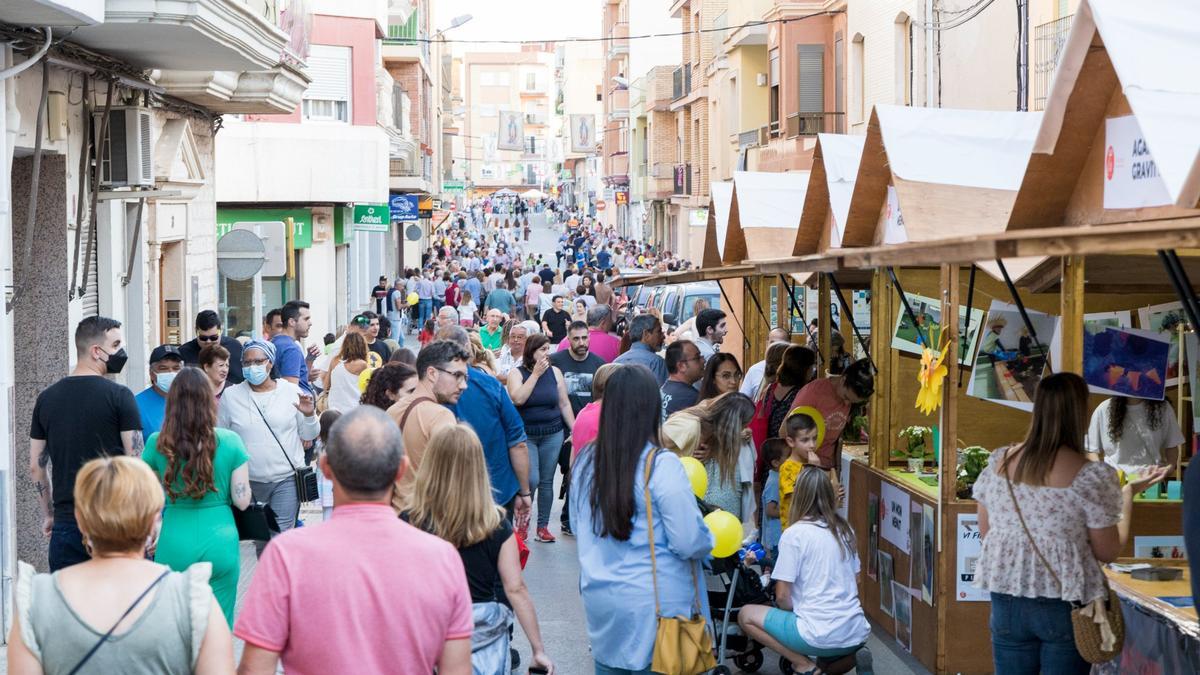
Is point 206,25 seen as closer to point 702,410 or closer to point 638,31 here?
point 702,410

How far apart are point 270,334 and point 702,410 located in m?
5.94

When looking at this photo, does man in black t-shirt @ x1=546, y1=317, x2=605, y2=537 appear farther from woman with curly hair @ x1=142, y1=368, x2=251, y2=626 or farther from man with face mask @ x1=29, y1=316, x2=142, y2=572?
woman with curly hair @ x1=142, y1=368, x2=251, y2=626

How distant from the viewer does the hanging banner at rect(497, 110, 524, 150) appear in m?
141

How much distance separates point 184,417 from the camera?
6.97 meters

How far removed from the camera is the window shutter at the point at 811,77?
3184 centimetres

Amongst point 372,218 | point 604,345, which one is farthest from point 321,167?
point 604,345

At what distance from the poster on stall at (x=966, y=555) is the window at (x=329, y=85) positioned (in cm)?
2463

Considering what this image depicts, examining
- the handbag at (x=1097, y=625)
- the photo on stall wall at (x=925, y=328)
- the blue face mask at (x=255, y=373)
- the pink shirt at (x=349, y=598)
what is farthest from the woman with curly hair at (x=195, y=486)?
the photo on stall wall at (x=925, y=328)

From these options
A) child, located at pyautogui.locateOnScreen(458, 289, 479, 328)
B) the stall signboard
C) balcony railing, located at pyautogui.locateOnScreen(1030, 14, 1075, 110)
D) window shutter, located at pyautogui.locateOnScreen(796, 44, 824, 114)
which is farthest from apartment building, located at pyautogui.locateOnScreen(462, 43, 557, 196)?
the stall signboard

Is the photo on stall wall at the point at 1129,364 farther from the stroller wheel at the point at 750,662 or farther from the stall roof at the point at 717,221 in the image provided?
the stall roof at the point at 717,221

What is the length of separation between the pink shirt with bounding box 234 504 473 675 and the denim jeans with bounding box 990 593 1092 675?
292cm

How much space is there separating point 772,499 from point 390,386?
246 centimetres

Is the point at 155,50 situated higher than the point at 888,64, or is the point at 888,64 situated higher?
the point at 888,64

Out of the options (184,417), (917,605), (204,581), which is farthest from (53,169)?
(204,581)
